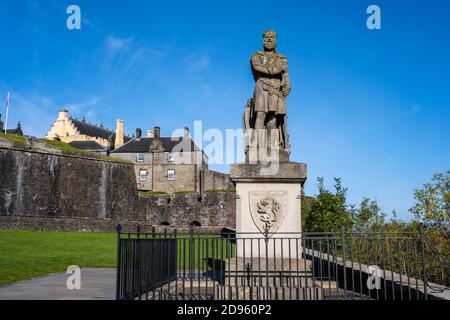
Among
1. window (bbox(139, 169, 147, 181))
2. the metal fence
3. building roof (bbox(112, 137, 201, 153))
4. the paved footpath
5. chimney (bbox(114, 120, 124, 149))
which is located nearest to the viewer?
the metal fence

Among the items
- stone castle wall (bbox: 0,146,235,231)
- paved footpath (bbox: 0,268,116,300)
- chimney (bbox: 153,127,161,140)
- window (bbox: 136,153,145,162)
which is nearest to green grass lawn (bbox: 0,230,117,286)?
paved footpath (bbox: 0,268,116,300)

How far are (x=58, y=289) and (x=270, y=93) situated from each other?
6313 mm

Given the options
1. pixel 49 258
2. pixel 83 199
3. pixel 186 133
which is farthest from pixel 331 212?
pixel 186 133

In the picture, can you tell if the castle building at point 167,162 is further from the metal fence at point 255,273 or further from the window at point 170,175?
the metal fence at point 255,273

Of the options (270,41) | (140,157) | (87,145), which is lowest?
(270,41)

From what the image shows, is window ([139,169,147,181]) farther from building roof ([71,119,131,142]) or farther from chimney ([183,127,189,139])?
building roof ([71,119,131,142])

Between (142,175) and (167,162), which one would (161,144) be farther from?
(142,175)

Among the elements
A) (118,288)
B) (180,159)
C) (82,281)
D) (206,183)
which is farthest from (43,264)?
(180,159)

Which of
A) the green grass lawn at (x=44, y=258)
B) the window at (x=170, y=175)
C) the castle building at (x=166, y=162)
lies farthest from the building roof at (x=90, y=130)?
the green grass lawn at (x=44, y=258)

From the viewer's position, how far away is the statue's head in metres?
9.34

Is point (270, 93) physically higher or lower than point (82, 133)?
lower

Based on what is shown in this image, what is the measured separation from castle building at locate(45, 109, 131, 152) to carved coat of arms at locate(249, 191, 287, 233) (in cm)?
5781

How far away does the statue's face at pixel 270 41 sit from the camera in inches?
368

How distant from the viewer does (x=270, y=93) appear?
355 inches
